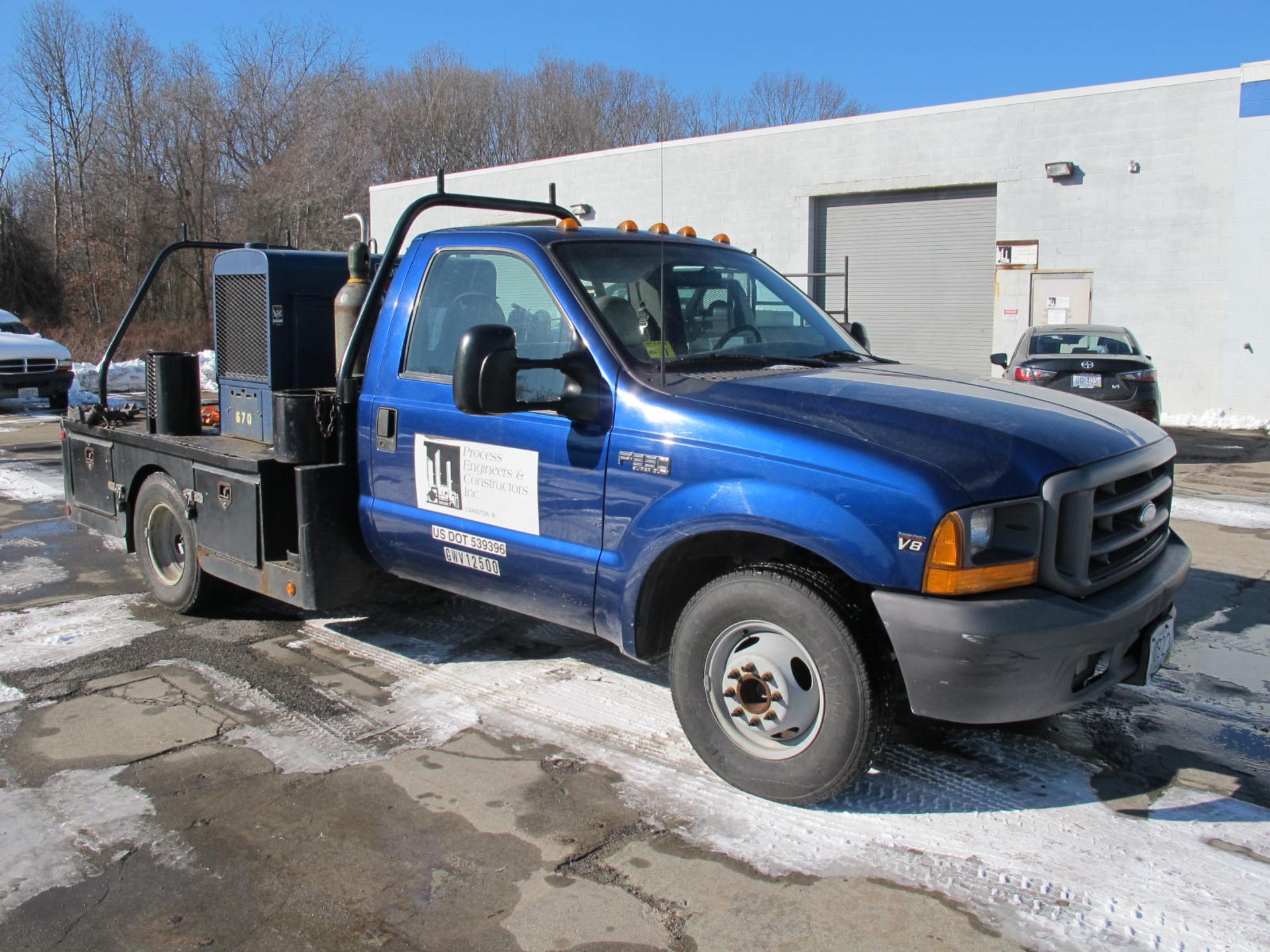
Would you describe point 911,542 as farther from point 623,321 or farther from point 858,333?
point 858,333

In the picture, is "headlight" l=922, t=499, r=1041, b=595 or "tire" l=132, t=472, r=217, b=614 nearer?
"headlight" l=922, t=499, r=1041, b=595

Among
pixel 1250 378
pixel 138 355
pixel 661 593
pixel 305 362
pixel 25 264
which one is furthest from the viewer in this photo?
pixel 25 264

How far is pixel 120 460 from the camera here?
6066 mm

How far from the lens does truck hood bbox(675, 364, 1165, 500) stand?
10.6 feet

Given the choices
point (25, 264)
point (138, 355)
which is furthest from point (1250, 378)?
point (25, 264)

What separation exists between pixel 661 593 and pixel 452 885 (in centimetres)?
128

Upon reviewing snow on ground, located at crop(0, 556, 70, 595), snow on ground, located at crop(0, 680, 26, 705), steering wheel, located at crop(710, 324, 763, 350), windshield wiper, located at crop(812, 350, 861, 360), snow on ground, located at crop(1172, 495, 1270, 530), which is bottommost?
snow on ground, located at crop(0, 680, 26, 705)

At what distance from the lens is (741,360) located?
4219 millimetres

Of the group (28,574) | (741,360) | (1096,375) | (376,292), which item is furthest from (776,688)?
(1096,375)

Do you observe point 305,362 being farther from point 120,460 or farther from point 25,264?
point 25,264

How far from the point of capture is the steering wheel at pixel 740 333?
14.1 feet

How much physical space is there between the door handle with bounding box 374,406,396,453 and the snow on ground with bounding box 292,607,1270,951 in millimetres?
1085

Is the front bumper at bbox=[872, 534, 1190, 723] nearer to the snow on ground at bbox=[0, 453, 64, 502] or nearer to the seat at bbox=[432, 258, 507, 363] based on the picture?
the seat at bbox=[432, 258, 507, 363]

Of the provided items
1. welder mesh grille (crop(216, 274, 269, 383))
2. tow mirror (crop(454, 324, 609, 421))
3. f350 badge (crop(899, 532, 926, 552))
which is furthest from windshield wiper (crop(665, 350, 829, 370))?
welder mesh grille (crop(216, 274, 269, 383))
